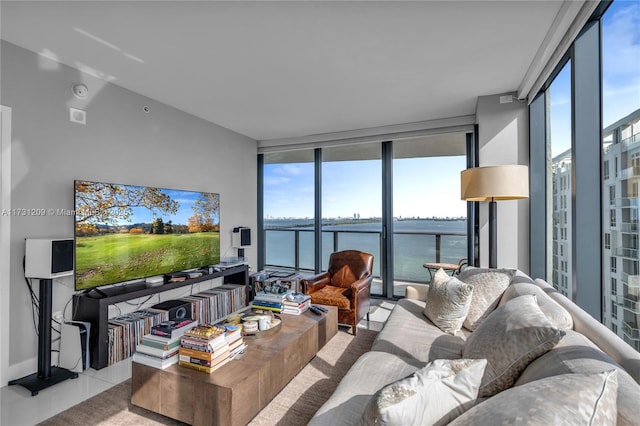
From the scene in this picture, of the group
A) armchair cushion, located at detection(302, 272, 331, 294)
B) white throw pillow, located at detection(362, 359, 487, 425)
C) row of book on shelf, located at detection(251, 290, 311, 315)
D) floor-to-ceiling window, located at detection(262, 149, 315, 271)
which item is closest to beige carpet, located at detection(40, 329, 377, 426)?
row of book on shelf, located at detection(251, 290, 311, 315)

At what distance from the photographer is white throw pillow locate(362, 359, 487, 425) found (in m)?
0.91

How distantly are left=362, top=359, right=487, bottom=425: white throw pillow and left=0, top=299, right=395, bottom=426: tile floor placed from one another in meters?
2.40

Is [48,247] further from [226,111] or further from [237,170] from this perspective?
[237,170]

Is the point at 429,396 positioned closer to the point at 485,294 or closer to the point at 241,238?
the point at 485,294

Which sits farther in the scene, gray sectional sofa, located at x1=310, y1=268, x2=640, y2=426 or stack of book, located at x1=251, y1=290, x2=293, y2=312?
stack of book, located at x1=251, y1=290, x2=293, y2=312

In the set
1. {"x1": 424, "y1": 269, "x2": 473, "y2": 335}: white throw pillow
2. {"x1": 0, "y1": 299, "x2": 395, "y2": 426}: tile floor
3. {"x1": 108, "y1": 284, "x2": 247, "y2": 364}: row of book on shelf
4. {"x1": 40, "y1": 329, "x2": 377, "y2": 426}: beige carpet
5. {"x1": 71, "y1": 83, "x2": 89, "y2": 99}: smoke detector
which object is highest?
{"x1": 71, "y1": 83, "x2": 89, "y2": 99}: smoke detector

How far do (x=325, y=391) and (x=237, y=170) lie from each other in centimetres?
380

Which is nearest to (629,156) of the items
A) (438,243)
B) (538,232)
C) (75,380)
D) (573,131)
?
(573,131)

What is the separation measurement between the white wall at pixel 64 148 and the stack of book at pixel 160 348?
1472 millimetres

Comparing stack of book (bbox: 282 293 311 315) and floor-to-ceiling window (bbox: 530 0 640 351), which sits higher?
floor-to-ceiling window (bbox: 530 0 640 351)

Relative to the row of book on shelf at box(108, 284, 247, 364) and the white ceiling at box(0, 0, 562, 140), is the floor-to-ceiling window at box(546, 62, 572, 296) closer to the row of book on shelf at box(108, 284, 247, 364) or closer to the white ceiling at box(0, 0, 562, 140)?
the white ceiling at box(0, 0, 562, 140)

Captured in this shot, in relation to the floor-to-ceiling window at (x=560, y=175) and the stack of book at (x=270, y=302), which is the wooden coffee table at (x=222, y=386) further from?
the floor-to-ceiling window at (x=560, y=175)

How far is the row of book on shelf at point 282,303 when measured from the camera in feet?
9.75

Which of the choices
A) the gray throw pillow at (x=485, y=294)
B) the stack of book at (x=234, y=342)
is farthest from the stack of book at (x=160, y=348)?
the gray throw pillow at (x=485, y=294)
